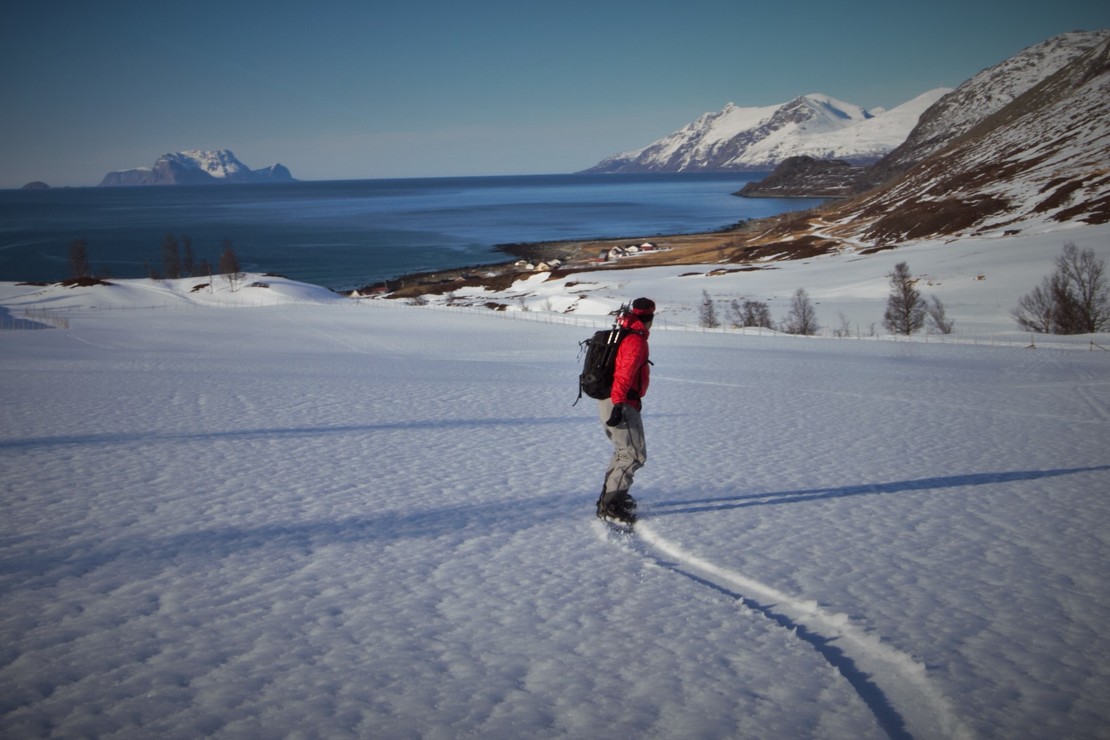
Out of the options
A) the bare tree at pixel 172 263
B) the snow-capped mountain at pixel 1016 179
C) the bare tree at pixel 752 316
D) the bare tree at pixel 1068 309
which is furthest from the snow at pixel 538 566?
the bare tree at pixel 172 263

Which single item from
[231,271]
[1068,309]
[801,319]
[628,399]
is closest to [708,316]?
[801,319]

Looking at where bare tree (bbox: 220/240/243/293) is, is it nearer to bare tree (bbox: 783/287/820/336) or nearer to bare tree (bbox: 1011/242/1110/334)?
bare tree (bbox: 783/287/820/336)

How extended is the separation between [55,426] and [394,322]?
82.7 feet

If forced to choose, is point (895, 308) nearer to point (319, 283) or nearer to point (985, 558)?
point (985, 558)

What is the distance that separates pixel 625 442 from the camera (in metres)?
7.04

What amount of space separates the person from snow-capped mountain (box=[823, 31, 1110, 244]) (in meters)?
78.0

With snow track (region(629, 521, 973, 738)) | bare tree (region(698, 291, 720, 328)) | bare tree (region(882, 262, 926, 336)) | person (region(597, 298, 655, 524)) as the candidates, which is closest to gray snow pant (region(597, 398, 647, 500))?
person (region(597, 298, 655, 524))

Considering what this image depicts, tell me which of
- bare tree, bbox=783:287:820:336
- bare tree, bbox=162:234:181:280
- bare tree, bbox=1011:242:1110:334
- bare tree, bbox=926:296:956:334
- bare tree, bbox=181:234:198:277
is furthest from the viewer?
bare tree, bbox=181:234:198:277

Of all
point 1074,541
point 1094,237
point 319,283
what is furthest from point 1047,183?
point 1074,541

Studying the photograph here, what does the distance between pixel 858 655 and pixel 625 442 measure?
9.26 feet

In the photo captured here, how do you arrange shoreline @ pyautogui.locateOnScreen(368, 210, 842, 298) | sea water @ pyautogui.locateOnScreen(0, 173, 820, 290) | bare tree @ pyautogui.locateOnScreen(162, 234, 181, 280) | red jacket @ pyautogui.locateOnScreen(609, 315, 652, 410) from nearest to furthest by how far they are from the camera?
red jacket @ pyautogui.locateOnScreen(609, 315, 652, 410)
shoreline @ pyautogui.locateOnScreen(368, 210, 842, 298)
bare tree @ pyautogui.locateOnScreen(162, 234, 181, 280)
sea water @ pyautogui.locateOnScreen(0, 173, 820, 290)

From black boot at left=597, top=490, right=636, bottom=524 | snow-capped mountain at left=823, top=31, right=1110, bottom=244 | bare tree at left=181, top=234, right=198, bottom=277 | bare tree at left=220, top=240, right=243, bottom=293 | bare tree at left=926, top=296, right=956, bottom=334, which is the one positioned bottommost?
black boot at left=597, top=490, right=636, bottom=524

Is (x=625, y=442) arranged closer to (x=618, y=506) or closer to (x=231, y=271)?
(x=618, y=506)

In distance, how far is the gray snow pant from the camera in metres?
6.96
